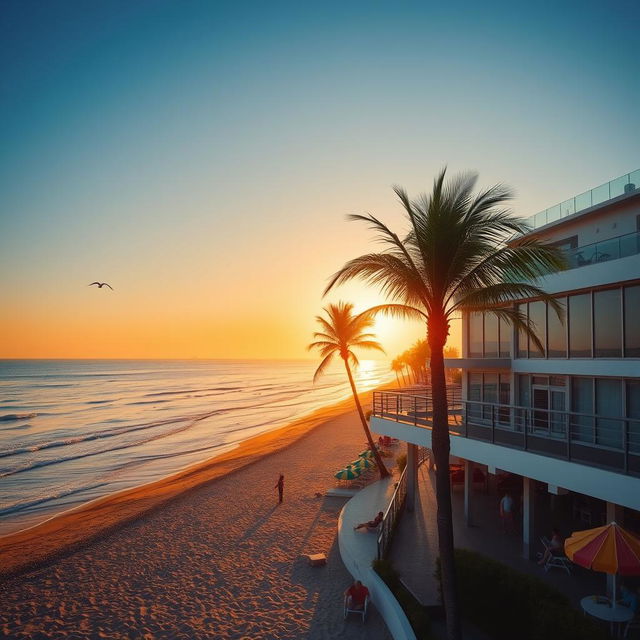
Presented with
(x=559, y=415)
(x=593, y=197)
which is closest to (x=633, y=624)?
(x=559, y=415)

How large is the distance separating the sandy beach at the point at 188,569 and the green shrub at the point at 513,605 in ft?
8.13

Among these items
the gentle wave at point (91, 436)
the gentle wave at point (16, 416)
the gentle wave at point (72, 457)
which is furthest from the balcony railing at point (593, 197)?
the gentle wave at point (16, 416)

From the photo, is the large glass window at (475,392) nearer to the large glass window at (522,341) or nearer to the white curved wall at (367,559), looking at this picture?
the large glass window at (522,341)

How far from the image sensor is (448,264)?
9.48 metres

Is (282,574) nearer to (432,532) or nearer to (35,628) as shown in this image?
(432,532)

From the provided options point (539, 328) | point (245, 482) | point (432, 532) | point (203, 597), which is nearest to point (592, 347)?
point (539, 328)

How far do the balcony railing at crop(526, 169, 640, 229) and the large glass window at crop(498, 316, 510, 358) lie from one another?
352 cm

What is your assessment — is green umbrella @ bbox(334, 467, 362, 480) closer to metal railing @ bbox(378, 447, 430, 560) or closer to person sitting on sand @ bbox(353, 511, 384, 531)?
metal railing @ bbox(378, 447, 430, 560)

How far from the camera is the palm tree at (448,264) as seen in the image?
904cm

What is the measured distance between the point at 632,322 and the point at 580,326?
1.61 meters

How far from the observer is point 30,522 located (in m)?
22.4

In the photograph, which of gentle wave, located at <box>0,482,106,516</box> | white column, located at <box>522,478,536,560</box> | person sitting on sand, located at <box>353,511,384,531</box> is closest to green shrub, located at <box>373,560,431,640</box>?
person sitting on sand, located at <box>353,511,384,531</box>

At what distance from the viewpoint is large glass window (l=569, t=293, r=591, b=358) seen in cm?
1323

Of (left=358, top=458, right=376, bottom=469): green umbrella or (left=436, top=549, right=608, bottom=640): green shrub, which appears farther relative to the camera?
(left=358, top=458, right=376, bottom=469): green umbrella
